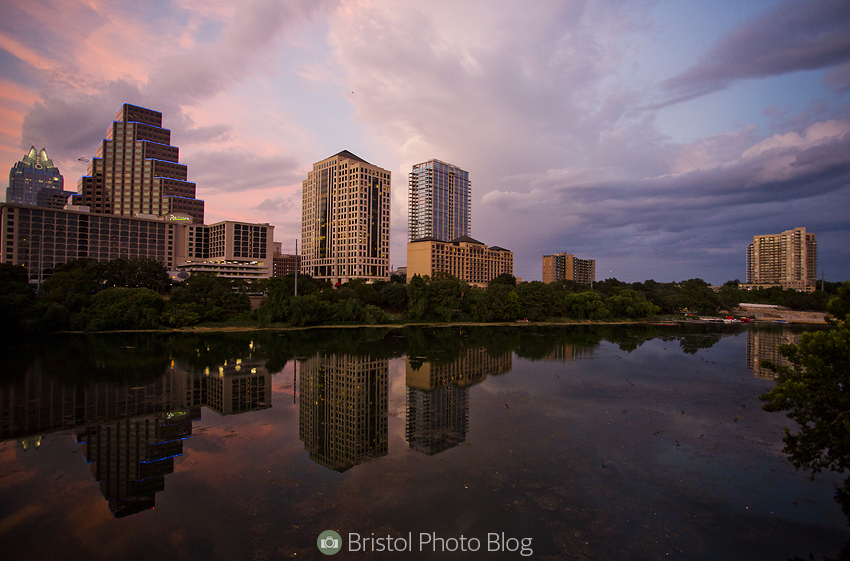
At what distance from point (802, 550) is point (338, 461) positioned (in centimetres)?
1217

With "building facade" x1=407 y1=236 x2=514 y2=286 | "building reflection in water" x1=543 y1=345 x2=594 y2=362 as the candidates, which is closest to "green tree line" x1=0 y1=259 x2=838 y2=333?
"building reflection in water" x1=543 y1=345 x2=594 y2=362

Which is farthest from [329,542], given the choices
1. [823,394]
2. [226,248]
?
[226,248]

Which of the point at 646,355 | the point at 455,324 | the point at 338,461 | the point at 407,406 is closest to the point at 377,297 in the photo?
the point at 455,324

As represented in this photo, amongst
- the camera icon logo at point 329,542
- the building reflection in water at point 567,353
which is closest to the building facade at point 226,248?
the building reflection in water at point 567,353

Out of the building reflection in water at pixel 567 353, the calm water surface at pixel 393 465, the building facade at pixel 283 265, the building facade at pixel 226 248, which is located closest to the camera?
the calm water surface at pixel 393 465

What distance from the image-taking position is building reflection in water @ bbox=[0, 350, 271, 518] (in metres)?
11.6

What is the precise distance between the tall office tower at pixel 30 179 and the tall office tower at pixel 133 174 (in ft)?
267

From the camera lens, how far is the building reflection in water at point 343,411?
13.7 metres

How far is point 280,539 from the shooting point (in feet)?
28.3

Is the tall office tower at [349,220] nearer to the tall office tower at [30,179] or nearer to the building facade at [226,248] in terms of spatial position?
the building facade at [226,248]

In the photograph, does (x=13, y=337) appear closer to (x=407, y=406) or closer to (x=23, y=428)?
(x=23, y=428)

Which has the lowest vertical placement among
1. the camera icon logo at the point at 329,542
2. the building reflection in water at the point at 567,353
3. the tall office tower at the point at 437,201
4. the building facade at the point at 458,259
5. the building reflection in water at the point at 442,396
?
the building reflection in water at the point at 567,353

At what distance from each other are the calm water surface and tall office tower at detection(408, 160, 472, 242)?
13441 centimetres

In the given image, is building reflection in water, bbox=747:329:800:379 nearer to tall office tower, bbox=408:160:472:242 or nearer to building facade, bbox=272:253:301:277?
tall office tower, bbox=408:160:472:242
